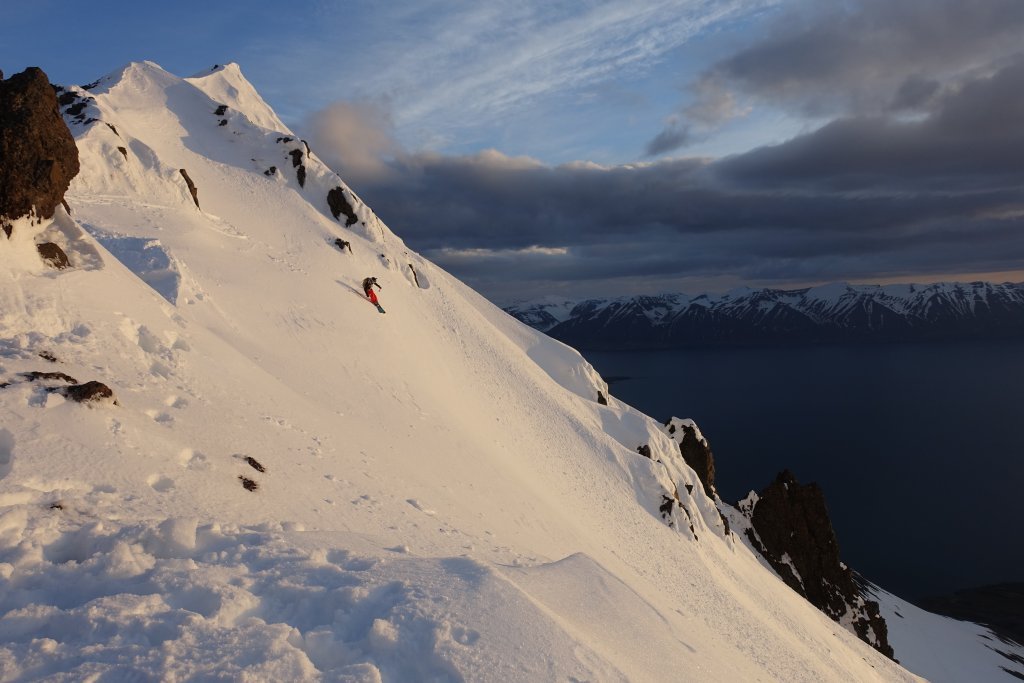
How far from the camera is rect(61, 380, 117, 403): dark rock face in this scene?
1110 centimetres

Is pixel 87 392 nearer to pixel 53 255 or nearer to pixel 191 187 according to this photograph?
pixel 53 255

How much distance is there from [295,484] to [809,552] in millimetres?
63276

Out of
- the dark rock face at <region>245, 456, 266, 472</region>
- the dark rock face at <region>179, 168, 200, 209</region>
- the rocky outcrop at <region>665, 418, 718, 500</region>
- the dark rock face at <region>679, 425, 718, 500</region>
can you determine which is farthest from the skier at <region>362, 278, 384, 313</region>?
the dark rock face at <region>679, 425, 718, 500</region>

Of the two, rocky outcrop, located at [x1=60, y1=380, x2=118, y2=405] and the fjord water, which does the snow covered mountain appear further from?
the fjord water

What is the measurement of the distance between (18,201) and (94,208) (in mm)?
17116

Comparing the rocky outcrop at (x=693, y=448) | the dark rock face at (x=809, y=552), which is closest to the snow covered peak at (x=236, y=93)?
the rocky outcrop at (x=693, y=448)

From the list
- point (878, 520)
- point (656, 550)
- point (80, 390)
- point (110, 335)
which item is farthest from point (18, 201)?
point (878, 520)

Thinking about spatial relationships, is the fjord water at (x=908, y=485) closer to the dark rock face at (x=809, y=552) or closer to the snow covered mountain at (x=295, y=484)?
the dark rock face at (x=809, y=552)

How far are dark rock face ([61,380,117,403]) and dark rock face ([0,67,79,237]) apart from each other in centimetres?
589

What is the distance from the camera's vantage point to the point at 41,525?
301 inches

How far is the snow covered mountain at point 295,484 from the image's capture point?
263 inches

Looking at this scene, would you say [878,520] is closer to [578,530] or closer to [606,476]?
[606,476]

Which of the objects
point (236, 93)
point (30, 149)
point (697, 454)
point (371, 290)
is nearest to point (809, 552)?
point (697, 454)

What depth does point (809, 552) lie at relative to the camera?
59844 millimetres
